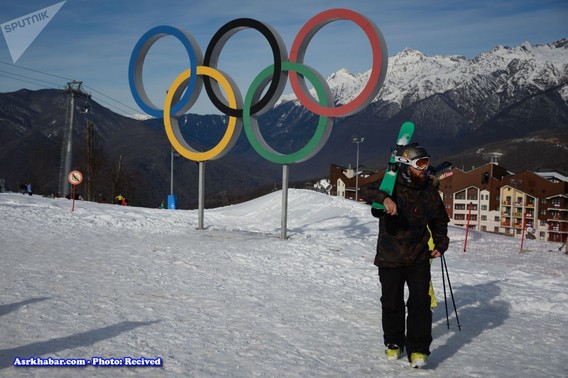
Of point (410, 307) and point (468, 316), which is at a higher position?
point (410, 307)

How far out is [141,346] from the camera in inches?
188

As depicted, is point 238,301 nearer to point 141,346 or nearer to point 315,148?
point 141,346

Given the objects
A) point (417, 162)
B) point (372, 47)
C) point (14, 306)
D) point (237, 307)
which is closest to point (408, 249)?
point (417, 162)

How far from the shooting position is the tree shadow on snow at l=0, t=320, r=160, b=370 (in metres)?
4.21

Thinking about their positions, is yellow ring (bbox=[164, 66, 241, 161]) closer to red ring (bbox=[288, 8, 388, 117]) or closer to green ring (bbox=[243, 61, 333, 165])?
green ring (bbox=[243, 61, 333, 165])

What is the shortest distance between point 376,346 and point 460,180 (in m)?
67.4

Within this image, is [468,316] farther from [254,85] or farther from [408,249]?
[254,85]

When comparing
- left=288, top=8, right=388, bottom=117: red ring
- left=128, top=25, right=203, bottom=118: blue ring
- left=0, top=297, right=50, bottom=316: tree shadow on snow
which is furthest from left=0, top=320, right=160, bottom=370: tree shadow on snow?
left=128, top=25, right=203, bottom=118: blue ring

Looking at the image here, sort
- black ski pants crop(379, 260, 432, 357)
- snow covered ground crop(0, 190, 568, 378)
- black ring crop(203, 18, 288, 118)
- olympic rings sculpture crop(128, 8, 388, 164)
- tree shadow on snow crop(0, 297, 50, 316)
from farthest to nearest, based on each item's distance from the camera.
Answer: black ring crop(203, 18, 288, 118) < olympic rings sculpture crop(128, 8, 388, 164) < tree shadow on snow crop(0, 297, 50, 316) < black ski pants crop(379, 260, 432, 357) < snow covered ground crop(0, 190, 568, 378)

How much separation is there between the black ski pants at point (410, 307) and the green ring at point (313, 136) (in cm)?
785

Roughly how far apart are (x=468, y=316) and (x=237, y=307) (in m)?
3.34

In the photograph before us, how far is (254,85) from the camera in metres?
13.7

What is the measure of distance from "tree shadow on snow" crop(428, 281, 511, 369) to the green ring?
524cm

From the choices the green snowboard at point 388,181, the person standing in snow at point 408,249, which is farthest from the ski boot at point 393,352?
the green snowboard at point 388,181
